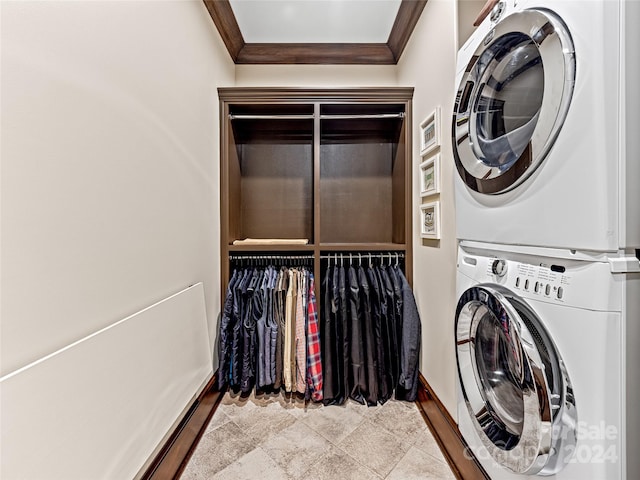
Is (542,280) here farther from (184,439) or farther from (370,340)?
(184,439)

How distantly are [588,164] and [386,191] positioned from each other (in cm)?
175

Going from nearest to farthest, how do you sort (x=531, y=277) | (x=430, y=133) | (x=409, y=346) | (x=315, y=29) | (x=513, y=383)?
(x=531, y=277) < (x=513, y=383) < (x=430, y=133) < (x=409, y=346) < (x=315, y=29)

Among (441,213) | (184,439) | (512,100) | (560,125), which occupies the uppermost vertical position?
(512,100)

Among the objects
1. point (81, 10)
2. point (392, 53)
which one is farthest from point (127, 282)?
point (392, 53)

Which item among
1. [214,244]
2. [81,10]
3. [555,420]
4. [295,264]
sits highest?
[81,10]

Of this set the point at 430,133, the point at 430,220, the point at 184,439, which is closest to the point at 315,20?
the point at 430,133

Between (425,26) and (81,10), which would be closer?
(81,10)

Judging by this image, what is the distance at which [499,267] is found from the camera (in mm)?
954

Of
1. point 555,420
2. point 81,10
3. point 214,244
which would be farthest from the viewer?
point 214,244

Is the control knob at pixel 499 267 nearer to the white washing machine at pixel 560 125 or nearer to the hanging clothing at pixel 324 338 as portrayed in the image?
the white washing machine at pixel 560 125

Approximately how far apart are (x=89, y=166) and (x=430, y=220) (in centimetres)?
157

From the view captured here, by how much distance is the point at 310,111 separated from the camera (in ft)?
7.16

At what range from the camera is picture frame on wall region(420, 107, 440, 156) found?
155 centimetres

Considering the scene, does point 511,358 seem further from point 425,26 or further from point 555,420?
point 425,26
